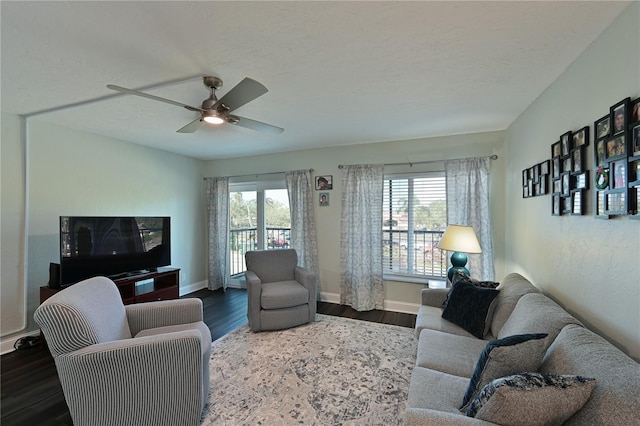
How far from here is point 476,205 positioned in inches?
129

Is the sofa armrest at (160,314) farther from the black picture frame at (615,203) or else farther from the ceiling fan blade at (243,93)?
the black picture frame at (615,203)

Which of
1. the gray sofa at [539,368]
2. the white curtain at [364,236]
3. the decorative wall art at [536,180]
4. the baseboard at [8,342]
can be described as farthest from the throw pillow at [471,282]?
the baseboard at [8,342]

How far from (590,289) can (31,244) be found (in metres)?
4.90

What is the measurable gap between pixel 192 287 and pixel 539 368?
16.0 ft

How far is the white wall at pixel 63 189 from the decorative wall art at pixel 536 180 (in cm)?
486

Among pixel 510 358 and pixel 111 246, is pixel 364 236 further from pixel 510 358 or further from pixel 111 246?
pixel 111 246

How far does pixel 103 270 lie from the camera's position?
2975mm

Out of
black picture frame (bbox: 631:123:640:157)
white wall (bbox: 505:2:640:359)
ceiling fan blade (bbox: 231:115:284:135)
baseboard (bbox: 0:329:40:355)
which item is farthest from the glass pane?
black picture frame (bbox: 631:123:640:157)

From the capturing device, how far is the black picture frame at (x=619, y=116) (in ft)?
4.03

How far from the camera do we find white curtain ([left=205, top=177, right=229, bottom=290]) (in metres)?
4.81

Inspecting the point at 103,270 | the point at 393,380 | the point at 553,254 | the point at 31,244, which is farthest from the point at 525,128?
the point at 31,244

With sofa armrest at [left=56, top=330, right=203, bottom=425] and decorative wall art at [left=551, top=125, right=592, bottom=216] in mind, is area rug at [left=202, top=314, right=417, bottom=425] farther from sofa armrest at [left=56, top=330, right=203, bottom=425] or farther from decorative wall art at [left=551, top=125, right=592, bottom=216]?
decorative wall art at [left=551, top=125, right=592, bottom=216]

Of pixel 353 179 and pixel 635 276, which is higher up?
pixel 353 179

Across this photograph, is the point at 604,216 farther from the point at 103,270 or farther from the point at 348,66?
the point at 103,270
